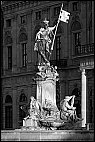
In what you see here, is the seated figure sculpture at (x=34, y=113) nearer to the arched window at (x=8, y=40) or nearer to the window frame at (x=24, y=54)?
the window frame at (x=24, y=54)

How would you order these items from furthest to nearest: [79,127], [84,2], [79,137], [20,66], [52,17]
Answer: [20,66]
[52,17]
[84,2]
[79,127]
[79,137]

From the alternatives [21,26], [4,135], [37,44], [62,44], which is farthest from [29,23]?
[4,135]

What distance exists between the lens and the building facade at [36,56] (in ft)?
213

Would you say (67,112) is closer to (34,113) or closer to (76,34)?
(34,113)

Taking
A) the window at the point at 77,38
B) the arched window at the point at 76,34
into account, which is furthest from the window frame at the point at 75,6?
the window at the point at 77,38

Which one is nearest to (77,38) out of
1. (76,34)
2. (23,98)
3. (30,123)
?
(76,34)

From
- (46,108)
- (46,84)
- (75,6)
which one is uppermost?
(75,6)

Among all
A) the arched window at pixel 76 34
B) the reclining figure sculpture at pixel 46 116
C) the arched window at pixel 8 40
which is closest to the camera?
the reclining figure sculpture at pixel 46 116

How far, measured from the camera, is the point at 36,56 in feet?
256

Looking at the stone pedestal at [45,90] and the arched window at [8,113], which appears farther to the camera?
the arched window at [8,113]

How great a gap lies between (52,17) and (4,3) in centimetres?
1134

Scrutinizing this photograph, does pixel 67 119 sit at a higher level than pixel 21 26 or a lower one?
lower

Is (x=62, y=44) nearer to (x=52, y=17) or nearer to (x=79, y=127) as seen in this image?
(x=52, y=17)

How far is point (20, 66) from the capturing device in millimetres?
81438
